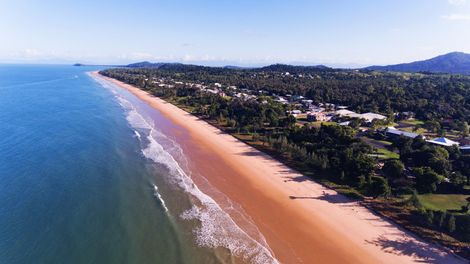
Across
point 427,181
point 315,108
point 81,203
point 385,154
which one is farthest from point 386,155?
point 81,203

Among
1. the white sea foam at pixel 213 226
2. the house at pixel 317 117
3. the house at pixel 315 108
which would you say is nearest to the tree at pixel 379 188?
Answer: the white sea foam at pixel 213 226

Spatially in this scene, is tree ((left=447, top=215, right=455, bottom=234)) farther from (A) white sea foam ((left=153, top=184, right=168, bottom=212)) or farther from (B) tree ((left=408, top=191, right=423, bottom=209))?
(A) white sea foam ((left=153, top=184, right=168, bottom=212))

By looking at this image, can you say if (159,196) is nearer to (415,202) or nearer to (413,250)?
A: (413,250)

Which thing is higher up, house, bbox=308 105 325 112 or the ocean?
house, bbox=308 105 325 112

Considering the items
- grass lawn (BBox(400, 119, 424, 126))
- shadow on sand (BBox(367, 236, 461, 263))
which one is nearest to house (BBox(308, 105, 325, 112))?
grass lawn (BBox(400, 119, 424, 126))

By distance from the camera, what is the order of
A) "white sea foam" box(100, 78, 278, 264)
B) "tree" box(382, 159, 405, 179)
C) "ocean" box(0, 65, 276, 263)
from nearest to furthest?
"ocean" box(0, 65, 276, 263)
"white sea foam" box(100, 78, 278, 264)
"tree" box(382, 159, 405, 179)

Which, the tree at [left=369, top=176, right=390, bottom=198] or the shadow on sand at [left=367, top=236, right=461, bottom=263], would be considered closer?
the shadow on sand at [left=367, top=236, right=461, bottom=263]

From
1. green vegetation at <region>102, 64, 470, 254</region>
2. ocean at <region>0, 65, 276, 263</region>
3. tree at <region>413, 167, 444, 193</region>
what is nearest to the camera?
ocean at <region>0, 65, 276, 263</region>

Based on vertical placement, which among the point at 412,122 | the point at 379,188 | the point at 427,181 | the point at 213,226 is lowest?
the point at 213,226
